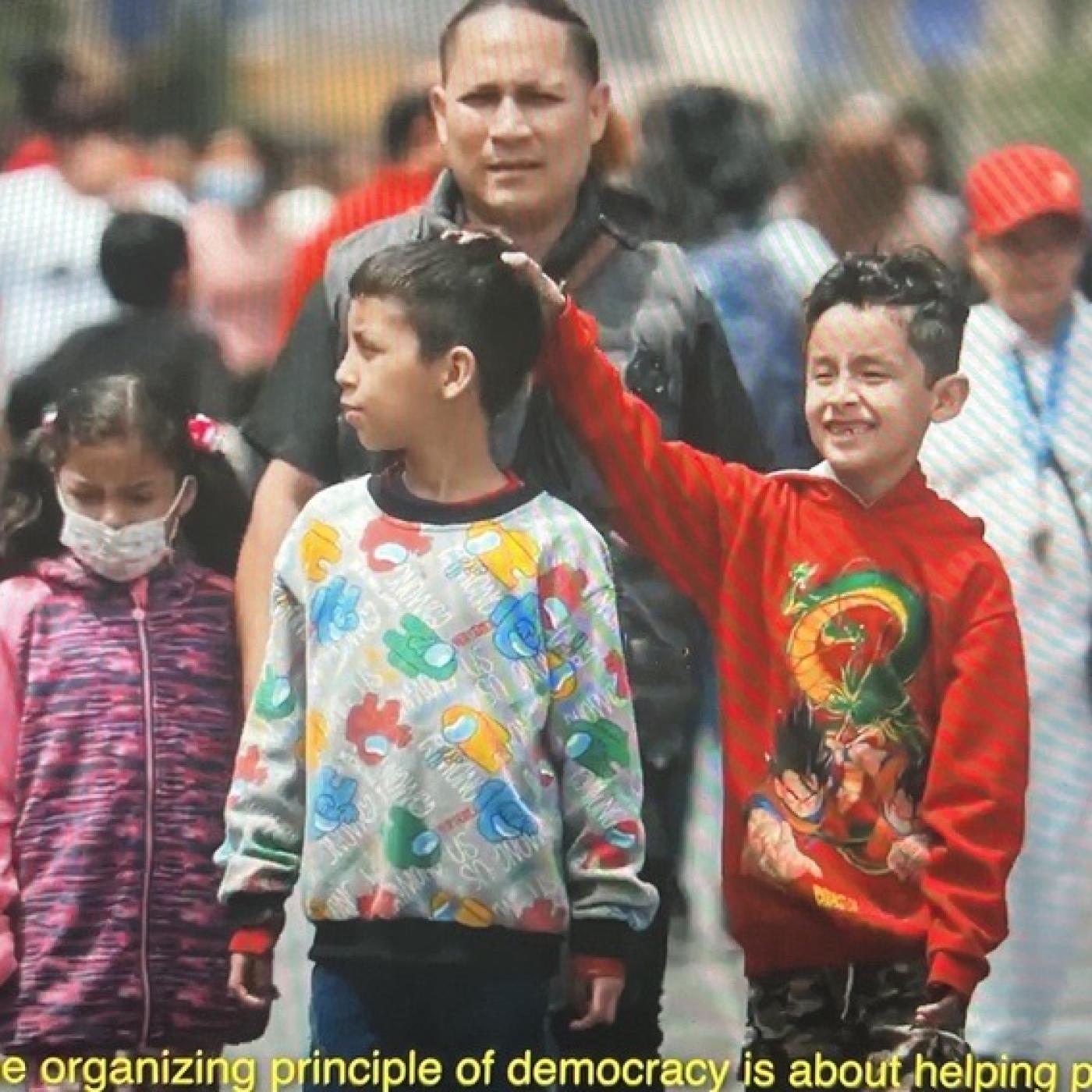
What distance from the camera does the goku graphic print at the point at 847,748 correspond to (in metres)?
2.41

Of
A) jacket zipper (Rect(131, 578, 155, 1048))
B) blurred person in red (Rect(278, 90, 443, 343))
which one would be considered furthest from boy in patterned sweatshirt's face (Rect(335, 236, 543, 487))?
jacket zipper (Rect(131, 578, 155, 1048))

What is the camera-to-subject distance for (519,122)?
2.48 metres

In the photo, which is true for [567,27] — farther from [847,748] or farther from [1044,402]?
[847,748]

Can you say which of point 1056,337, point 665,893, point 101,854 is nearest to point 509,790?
point 665,893

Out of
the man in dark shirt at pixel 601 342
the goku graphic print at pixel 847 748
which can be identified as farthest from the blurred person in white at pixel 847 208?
the goku graphic print at pixel 847 748

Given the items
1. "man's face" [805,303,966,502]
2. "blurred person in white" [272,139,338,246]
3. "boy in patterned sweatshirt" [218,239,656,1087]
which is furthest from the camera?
"blurred person in white" [272,139,338,246]

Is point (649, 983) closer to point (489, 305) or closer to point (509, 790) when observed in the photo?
point (509, 790)

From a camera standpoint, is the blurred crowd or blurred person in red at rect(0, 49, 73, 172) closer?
the blurred crowd

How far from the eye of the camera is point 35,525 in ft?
8.34

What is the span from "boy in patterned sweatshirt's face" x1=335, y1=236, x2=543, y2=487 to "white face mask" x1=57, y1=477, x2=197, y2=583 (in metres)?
0.24

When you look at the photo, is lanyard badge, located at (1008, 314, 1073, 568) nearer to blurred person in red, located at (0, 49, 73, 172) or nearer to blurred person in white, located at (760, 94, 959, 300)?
blurred person in white, located at (760, 94, 959, 300)

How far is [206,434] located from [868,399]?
67cm

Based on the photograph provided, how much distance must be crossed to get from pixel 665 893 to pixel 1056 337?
27.4 inches

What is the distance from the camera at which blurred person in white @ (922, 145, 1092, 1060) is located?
2490mm
